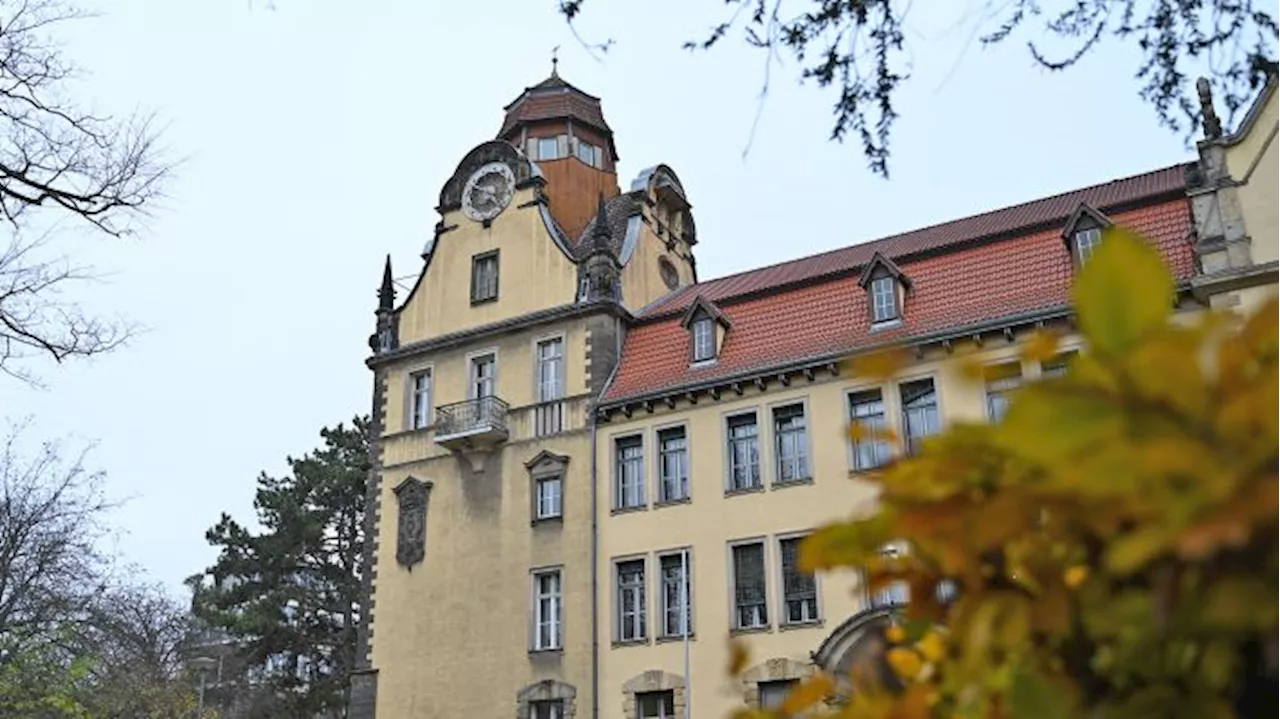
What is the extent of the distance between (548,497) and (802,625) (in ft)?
21.8

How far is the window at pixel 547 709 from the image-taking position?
24.7 meters

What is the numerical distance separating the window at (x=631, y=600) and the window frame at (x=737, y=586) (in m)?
2.00

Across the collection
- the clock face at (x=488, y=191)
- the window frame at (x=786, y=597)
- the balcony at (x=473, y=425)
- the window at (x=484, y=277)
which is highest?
the clock face at (x=488, y=191)

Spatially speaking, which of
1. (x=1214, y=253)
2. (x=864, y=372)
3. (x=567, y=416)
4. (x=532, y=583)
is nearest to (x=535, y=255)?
(x=567, y=416)

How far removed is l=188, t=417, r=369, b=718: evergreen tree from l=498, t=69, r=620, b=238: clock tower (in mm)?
17261

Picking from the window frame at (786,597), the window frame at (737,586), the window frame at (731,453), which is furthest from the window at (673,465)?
the window frame at (786,597)

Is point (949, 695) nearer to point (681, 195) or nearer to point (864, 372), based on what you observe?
point (864, 372)

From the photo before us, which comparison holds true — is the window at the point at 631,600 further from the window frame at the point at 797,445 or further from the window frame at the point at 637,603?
the window frame at the point at 797,445

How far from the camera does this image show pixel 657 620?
24266 mm

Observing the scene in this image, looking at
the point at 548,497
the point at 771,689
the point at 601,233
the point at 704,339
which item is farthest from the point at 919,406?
the point at 601,233

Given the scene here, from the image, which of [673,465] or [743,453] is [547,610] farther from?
[743,453]

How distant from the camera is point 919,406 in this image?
22.6m

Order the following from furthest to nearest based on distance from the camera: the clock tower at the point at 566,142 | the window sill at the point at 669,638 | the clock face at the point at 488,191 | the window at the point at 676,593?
1. the clock tower at the point at 566,142
2. the clock face at the point at 488,191
3. the window at the point at 676,593
4. the window sill at the point at 669,638

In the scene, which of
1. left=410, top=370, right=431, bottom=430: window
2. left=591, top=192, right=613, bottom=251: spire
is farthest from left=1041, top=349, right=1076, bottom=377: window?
left=410, top=370, right=431, bottom=430: window
